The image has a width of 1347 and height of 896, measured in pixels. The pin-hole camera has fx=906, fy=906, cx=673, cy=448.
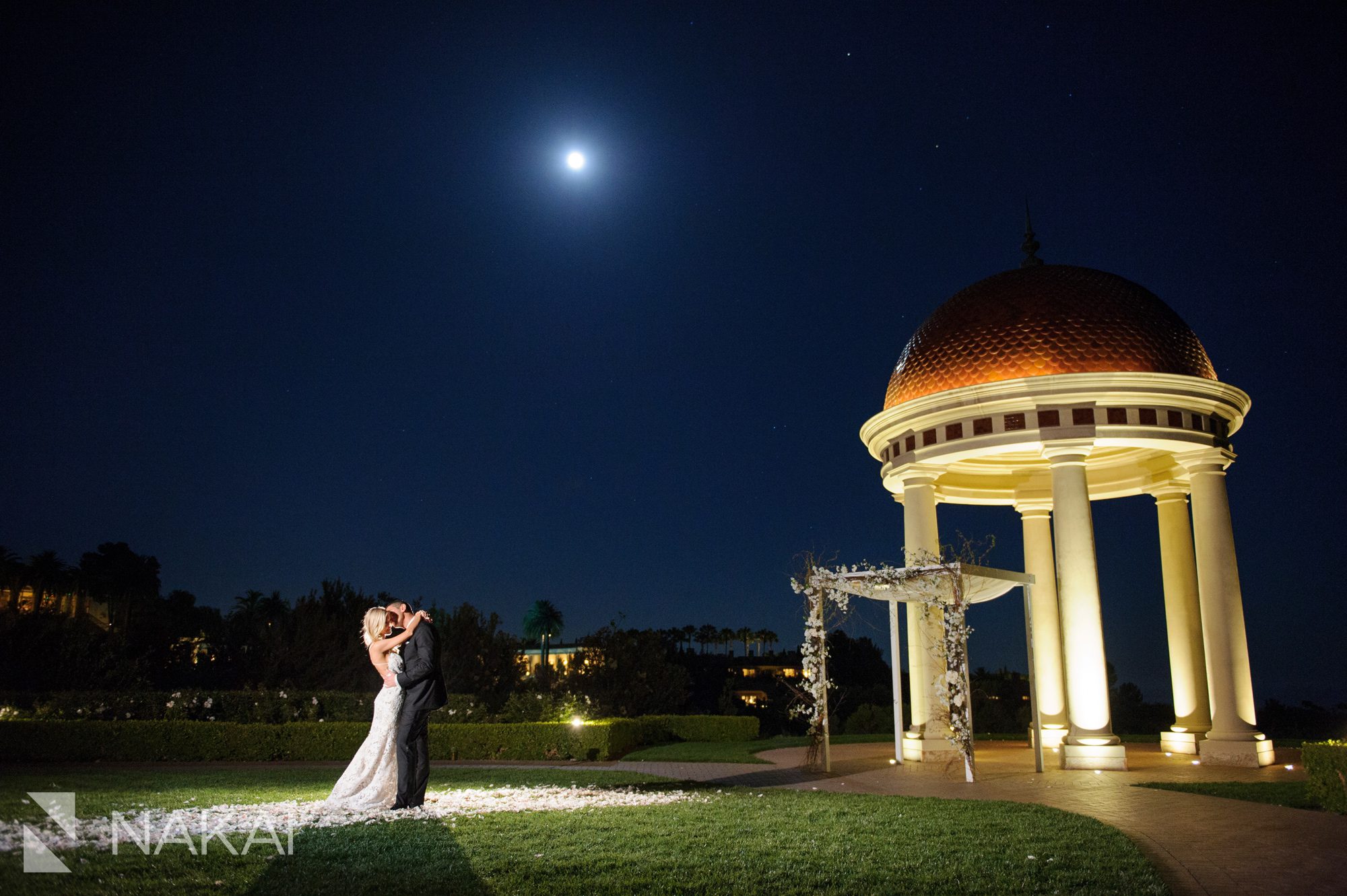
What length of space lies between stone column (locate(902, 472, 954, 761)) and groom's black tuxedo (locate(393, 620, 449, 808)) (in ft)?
34.1

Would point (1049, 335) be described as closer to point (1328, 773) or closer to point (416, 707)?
point (1328, 773)

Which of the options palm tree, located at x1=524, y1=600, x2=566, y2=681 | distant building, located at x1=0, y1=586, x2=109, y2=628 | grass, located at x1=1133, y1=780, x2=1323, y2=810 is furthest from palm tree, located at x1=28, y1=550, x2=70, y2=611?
grass, located at x1=1133, y1=780, x2=1323, y2=810

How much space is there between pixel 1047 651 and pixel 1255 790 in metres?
6.04

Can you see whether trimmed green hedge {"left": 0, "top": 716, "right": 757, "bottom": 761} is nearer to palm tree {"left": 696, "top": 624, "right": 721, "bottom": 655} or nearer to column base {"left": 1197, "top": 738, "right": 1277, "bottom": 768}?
column base {"left": 1197, "top": 738, "right": 1277, "bottom": 768}

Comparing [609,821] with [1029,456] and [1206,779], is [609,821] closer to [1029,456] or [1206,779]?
[1206,779]

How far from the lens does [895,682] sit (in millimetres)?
19672

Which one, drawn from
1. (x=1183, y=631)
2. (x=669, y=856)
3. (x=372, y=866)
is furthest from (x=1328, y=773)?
(x=372, y=866)

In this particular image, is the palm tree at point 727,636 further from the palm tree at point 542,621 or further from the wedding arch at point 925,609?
the wedding arch at point 925,609

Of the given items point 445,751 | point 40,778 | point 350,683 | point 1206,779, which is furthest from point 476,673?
point 1206,779

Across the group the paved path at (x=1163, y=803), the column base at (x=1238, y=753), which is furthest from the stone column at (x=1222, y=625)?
the paved path at (x=1163, y=803)

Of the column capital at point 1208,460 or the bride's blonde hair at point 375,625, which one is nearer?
the bride's blonde hair at point 375,625

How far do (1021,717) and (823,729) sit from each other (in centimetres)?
1964

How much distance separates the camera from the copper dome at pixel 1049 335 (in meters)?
18.4

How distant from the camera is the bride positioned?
1116 cm
